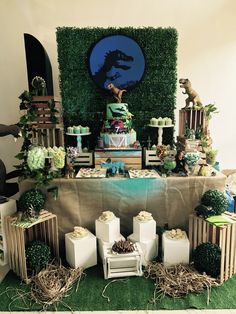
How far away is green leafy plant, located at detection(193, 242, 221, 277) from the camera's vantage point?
1.89 m

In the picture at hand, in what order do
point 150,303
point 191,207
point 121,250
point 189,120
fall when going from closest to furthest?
point 150,303
point 121,250
point 191,207
point 189,120

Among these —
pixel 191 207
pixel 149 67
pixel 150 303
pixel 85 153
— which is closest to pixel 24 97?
pixel 85 153

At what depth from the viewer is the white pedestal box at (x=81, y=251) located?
1998 mm

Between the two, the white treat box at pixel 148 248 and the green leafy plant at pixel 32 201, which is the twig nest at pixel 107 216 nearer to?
the white treat box at pixel 148 248

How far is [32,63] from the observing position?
233 centimetres

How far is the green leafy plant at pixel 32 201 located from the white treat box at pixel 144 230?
2.25 feet

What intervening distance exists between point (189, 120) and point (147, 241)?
1.01 metres

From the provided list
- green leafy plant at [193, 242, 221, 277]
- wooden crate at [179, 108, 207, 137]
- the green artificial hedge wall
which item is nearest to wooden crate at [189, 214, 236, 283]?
green leafy plant at [193, 242, 221, 277]

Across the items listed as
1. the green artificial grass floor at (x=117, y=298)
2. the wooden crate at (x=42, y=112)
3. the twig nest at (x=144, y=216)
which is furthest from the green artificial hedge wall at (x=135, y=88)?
the green artificial grass floor at (x=117, y=298)

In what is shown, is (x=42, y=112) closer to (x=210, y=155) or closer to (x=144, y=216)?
(x=144, y=216)

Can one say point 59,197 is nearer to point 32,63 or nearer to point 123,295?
point 123,295

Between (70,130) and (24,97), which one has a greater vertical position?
(24,97)

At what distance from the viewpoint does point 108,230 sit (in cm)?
201

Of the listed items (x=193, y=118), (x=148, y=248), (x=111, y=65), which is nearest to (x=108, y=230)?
(x=148, y=248)
